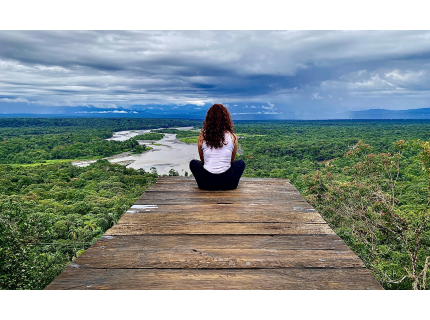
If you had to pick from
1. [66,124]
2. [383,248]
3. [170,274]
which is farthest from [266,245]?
[66,124]

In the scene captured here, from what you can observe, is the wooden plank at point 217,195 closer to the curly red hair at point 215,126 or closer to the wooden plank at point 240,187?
the wooden plank at point 240,187

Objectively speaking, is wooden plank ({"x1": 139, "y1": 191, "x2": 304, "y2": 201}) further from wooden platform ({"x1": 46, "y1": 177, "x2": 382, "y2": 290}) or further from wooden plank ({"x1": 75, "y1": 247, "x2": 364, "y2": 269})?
wooden plank ({"x1": 75, "y1": 247, "x2": 364, "y2": 269})

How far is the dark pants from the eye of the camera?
3457 millimetres

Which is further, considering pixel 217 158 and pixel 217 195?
pixel 217 158

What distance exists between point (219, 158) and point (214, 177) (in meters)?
0.25

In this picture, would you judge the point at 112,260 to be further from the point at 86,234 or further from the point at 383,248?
the point at 86,234

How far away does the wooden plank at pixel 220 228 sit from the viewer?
2.20m

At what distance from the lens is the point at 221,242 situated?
2000mm

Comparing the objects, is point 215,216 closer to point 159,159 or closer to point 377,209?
point 377,209

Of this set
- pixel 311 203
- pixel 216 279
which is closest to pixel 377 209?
pixel 311 203

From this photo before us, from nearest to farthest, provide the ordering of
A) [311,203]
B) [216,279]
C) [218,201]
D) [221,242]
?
[216,279], [221,242], [218,201], [311,203]

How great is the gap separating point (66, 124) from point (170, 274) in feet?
408

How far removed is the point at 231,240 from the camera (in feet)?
6.69

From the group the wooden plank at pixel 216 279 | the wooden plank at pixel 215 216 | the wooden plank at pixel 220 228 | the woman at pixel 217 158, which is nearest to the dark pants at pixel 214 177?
the woman at pixel 217 158
